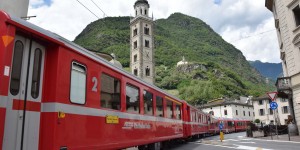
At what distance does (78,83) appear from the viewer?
614 centimetres

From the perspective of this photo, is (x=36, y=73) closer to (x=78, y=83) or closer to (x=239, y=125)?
(x=78, y=83)

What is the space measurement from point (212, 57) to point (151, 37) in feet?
318

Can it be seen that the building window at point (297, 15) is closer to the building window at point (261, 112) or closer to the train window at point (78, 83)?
the train window at point (78, 83)

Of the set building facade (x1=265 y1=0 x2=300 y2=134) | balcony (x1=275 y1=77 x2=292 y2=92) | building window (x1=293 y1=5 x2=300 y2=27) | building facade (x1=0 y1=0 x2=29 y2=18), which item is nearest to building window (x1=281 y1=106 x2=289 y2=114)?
building facade (x1=265 y1=0 x2=300 y2=134)

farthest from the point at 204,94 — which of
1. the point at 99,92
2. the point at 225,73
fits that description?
the point at 99,92

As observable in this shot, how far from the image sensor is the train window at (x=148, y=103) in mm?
10414

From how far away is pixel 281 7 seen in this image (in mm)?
24469

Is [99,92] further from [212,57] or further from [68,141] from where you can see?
[212,57]

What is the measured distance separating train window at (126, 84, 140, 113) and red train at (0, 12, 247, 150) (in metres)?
0.11

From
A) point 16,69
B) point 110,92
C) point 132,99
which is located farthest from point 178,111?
point 16,69

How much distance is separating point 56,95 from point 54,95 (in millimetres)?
Answer: 42

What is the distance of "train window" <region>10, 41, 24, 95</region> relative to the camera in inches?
183

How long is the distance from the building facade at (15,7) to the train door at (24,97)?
9962 mm

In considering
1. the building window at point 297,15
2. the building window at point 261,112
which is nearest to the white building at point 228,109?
the building window at point 261,112
